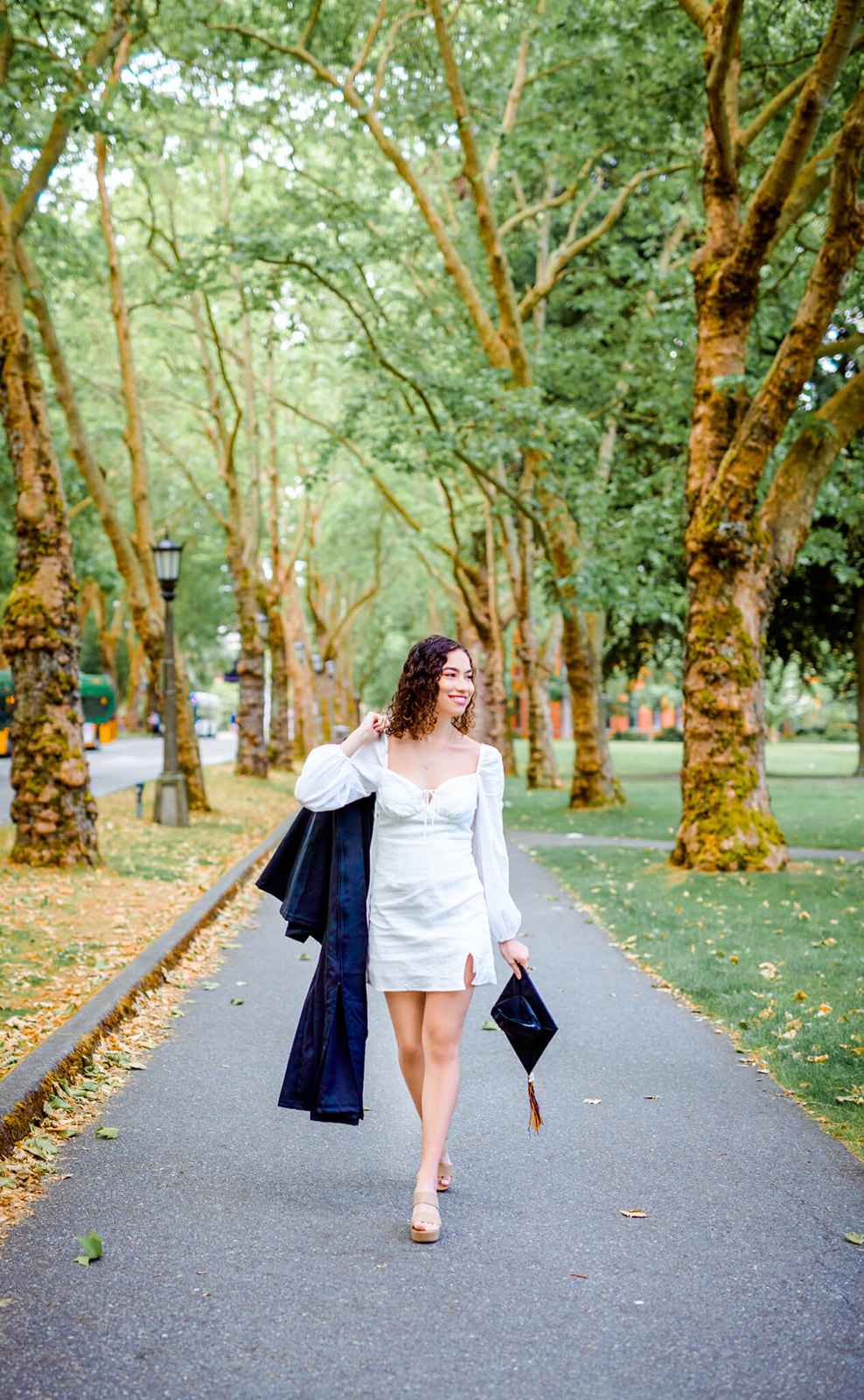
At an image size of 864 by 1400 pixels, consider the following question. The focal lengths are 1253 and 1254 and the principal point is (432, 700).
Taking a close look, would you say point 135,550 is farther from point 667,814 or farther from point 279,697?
point 279,697

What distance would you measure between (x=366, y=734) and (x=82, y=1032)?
2.76 metres

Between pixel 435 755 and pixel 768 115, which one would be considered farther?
pixel 768 115

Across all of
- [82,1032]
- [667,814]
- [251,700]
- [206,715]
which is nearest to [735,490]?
[82,1032]

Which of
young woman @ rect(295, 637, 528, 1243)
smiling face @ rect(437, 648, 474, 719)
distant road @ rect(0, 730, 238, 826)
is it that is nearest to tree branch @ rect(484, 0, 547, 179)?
distant road @ rect(0, 730, 238, 826)

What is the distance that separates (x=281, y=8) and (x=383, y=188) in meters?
4.99

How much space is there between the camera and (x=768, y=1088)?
5645 mm

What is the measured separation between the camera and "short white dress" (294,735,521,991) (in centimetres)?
414

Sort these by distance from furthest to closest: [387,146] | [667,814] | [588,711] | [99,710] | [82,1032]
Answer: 1. [99,710]
2. [667,814]
3. [588,711]
4. [387,146]
5. [82,1032]

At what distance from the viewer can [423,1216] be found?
12.8ft

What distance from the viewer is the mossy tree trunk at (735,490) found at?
38.5ft

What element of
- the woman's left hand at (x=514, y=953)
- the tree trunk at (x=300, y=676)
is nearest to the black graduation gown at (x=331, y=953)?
the woman's left hand at (x=514, y=953)

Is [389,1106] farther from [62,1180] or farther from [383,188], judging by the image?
[383,188]

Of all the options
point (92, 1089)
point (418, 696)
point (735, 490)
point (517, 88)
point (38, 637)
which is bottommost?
point (92, 1089)

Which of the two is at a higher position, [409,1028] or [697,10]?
[697,10]
